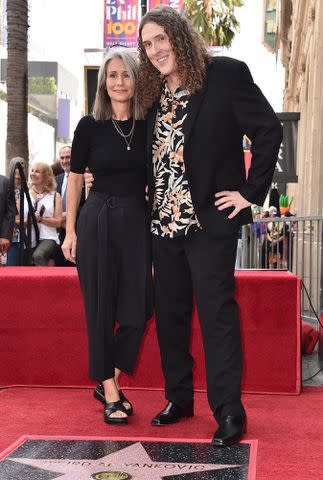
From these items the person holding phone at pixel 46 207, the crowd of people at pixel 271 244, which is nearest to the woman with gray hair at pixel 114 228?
the person holding phone at pixel 46 207

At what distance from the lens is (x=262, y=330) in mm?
5797

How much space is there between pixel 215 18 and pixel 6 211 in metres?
20.1

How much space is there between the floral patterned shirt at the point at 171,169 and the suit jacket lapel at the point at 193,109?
0.22ft

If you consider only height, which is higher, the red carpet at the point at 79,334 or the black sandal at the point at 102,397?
the red carpet at the point at 79,334

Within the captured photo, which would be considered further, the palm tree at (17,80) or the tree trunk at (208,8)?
the tree trunk at (208,8)

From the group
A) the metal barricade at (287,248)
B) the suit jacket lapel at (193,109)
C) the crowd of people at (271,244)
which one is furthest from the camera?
the crowd of people at (271,244)

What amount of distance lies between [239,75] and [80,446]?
83.7 inches

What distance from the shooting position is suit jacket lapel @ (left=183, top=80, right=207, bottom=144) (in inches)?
171

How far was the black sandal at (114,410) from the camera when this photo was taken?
15.8 ft

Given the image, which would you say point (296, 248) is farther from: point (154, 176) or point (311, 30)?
point (311, 30)

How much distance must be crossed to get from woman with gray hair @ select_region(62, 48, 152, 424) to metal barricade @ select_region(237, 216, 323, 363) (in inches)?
168

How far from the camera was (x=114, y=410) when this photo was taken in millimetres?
4863

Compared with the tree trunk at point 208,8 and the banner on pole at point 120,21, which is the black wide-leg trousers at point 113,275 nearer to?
the banner on pole at point 120,21

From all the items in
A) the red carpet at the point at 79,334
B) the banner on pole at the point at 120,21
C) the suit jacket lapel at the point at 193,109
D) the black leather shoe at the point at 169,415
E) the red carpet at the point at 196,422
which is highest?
the banner on pole at the point at 120,21
